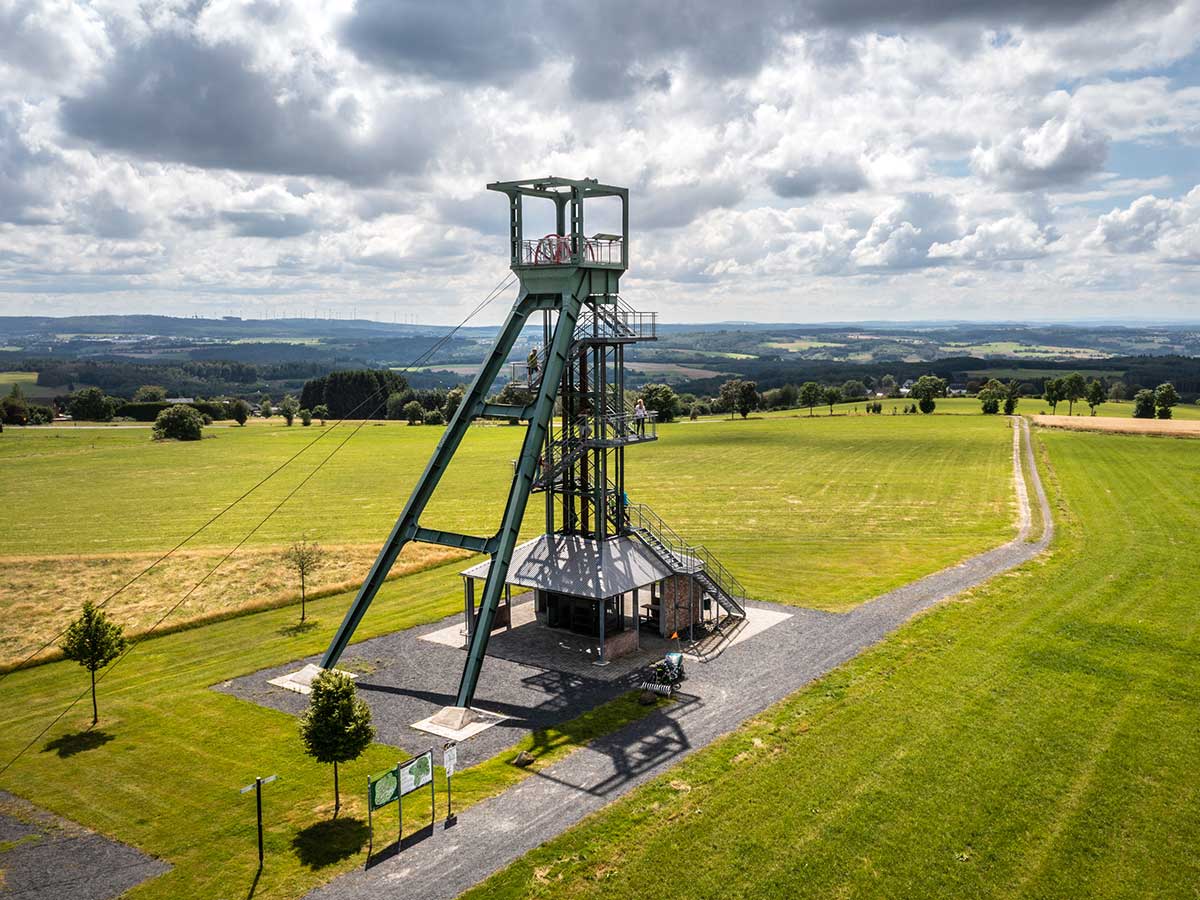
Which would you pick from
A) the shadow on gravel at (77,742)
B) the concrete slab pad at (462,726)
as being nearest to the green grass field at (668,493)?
the concrete slab pad at (462,726)

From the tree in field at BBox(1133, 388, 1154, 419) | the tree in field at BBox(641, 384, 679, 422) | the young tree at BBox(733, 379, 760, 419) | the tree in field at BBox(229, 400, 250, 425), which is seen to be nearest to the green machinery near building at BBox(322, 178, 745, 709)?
the tree in field at BBox(641, 384, 679, 422)

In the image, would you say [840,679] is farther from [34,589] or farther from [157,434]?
[157,434]

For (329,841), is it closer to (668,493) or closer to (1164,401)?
(668,493)

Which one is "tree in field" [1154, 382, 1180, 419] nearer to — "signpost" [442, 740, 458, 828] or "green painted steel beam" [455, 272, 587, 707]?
"green painted steel beam" [455, 272, 587, 707]

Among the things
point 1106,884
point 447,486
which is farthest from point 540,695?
point 447,486

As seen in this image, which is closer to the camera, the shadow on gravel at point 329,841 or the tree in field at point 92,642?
the shadow on gravel at point 329,841

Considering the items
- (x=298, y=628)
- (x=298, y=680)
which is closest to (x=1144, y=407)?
(x=298, y=628)

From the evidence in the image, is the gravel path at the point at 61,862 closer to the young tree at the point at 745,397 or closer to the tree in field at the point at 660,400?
the tree in field at the point at 660,400

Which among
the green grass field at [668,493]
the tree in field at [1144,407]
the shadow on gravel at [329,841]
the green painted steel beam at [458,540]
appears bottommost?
the green grass field at [668,493]
